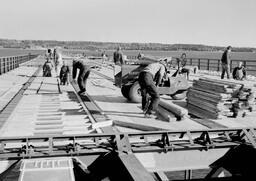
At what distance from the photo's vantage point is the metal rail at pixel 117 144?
15.9ft

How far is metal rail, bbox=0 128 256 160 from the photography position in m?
4.86

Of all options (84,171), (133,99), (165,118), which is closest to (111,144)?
(84,171)

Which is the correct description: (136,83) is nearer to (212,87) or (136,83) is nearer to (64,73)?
(212,87)

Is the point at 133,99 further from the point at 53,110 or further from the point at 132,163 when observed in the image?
the point at 132,163

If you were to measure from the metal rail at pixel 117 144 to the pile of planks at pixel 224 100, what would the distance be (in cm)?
417

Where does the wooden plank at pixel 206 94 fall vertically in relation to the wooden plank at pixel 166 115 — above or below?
above

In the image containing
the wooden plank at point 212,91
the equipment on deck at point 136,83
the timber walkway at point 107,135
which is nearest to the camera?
the timber walkway at point 107,135

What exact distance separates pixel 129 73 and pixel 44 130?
500cm

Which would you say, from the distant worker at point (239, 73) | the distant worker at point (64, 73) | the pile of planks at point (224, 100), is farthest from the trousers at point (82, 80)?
the distant worker at point (239, 73)

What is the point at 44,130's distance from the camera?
819cm

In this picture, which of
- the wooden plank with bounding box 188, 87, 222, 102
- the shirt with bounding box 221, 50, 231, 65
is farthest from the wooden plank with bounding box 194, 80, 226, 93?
the shirt with bounding box 221, 50, 231, 65

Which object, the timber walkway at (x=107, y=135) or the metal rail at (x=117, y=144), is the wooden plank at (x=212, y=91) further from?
the metal rail at (x=117, y=144)

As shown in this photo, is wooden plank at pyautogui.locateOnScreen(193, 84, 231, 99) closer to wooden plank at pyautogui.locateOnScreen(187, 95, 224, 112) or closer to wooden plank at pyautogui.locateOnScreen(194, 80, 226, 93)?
wooden plank at pyautogui.locateOnScreen(194, 80, 226, 93)

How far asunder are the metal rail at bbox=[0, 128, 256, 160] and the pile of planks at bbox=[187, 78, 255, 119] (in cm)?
417
